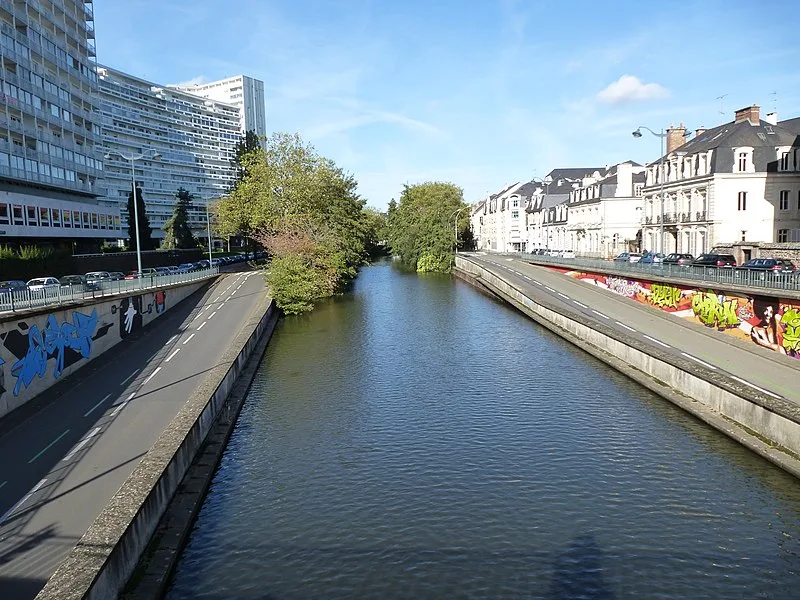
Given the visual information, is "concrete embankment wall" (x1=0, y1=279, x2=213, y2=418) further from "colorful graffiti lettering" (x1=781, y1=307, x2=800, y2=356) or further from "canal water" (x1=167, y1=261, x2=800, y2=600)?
"colorful graffiti lettering" (x1=781, y1=307, x2=800, y2=356)

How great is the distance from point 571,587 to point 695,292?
25815mm

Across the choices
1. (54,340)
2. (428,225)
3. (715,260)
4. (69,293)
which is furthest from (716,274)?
(428,225)

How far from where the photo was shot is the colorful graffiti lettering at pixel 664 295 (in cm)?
3547

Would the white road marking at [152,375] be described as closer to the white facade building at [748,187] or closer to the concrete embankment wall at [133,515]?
the concrete embankment wall at [133,515]

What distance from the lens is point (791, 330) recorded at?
2445cm

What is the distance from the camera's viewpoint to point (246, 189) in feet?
211

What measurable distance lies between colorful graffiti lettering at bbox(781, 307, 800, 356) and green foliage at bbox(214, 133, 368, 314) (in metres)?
32.5

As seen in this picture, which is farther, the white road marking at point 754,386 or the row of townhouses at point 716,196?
the row of townhouses at point 716,196

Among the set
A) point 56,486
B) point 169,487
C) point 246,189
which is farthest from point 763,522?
point 246,189

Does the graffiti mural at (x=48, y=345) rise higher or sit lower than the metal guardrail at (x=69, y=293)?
lower

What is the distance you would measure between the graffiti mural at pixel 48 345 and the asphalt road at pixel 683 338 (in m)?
24.0

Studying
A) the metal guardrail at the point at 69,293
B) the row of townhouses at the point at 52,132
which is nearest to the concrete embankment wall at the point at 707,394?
the metal guardrail at the point at 69,293

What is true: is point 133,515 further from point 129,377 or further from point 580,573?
point 129,377

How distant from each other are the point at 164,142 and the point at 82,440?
157m
